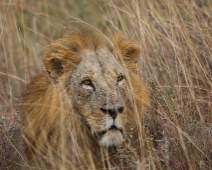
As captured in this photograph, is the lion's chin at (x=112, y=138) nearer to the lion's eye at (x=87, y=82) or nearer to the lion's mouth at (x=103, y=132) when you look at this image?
the lion's mouth at (x=103, y=132)

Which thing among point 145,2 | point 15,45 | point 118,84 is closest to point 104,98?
point 118,84

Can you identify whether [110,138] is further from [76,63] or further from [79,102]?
[76,63]

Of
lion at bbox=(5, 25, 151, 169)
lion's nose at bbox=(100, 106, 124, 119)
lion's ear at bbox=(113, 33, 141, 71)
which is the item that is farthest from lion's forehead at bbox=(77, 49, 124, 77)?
lion's nose at bbox=(100, 106, 124, 119)

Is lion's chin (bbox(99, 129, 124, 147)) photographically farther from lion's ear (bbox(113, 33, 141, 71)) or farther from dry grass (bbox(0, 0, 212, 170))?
lion's ear (bbox(113, 33, 141, 71))

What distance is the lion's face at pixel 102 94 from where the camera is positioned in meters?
4.60

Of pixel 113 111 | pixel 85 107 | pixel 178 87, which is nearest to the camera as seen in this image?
pixel 113 111

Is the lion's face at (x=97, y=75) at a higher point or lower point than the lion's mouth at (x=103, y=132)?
higher

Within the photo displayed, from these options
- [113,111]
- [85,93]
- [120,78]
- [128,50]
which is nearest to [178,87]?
[128,50]

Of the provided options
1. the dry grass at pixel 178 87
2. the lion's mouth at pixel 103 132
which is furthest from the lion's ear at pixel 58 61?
the lion's mouth at pixel 103 132

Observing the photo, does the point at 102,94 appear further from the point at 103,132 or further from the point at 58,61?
the point at 58,61

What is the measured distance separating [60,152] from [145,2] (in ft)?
10.1

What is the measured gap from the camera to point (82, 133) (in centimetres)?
486

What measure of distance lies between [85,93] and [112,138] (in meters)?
0.43

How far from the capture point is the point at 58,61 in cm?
515
